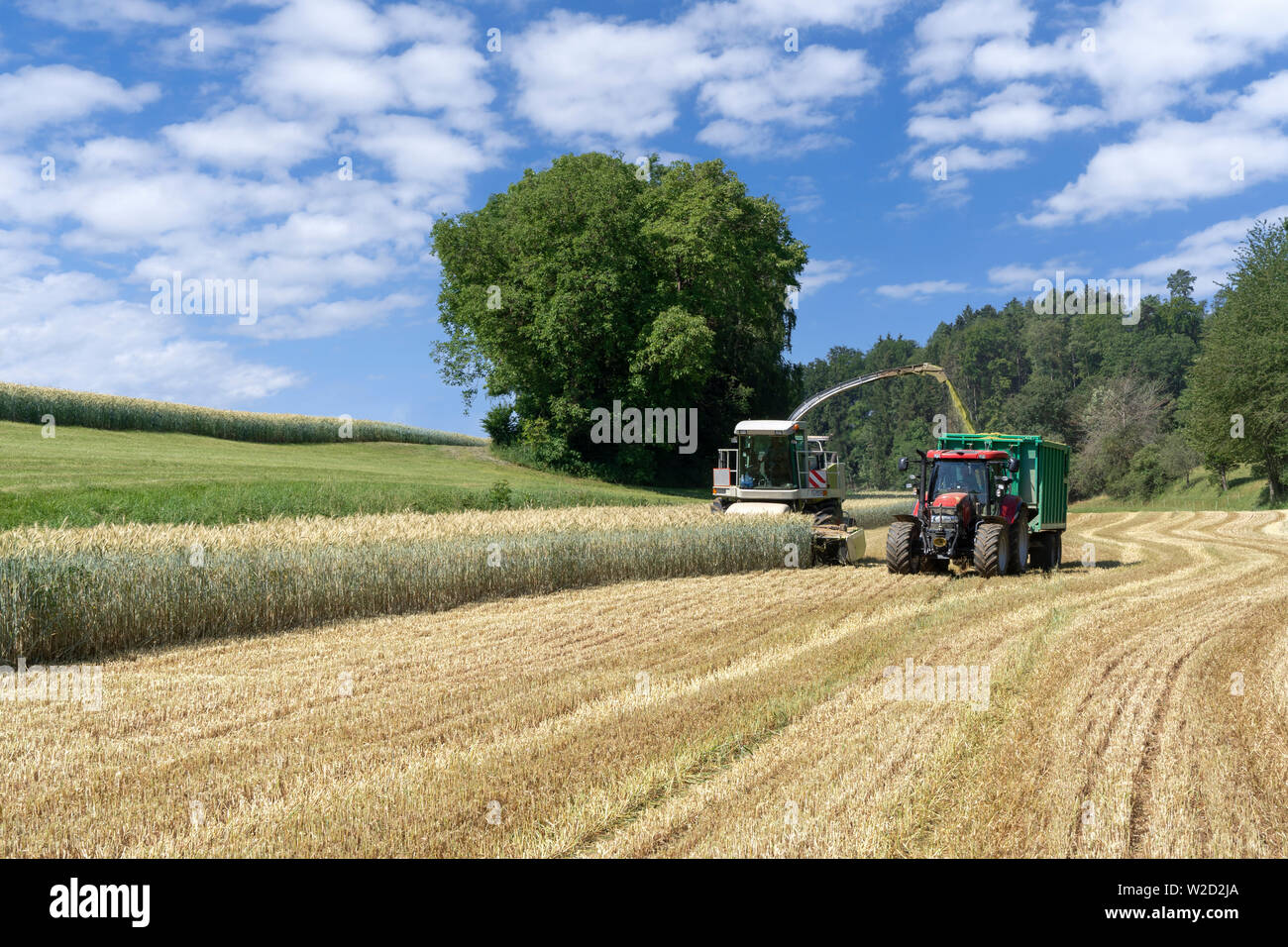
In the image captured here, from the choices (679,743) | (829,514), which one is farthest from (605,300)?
(679,743)

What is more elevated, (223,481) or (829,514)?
(223,481)

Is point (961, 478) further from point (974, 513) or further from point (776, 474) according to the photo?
point (776, 474)

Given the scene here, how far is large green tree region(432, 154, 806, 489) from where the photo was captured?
3988 centimetres

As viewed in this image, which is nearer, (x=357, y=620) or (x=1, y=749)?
(x=1, y=749)

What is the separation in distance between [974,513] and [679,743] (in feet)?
40.6

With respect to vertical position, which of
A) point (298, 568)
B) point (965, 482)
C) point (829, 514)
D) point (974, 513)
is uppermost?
point (965, 482)

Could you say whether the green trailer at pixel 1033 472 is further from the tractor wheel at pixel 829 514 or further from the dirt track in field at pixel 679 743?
the dirt track in field at pixel 679 743

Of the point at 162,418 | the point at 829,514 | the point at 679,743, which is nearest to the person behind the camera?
the point at 679,743

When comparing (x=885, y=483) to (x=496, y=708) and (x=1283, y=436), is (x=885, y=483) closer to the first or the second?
(x=1283, y=436)

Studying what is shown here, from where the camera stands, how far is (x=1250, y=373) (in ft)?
147
